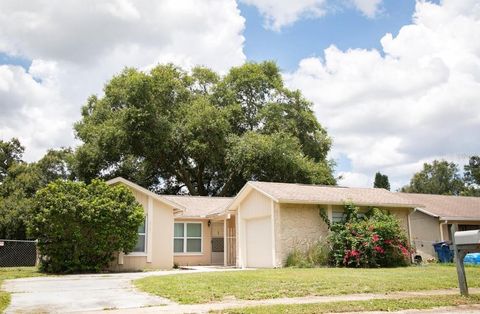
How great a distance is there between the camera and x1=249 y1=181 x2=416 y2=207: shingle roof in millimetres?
21141

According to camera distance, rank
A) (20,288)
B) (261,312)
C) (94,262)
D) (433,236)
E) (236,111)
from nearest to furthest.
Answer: (261,312), (20,288), (94,262), (433,236), (236,111)

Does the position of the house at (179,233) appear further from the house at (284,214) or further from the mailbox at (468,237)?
the mailbox at (468,237)

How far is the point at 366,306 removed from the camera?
8.58 m

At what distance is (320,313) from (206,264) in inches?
768

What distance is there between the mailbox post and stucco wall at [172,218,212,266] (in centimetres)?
1822

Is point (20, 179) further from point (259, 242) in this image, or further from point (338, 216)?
point (338, 216)

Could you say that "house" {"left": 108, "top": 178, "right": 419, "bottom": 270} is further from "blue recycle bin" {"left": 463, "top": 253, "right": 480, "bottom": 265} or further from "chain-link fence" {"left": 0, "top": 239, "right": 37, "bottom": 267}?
"chain-link fence" {"left": 0, "top": 239, "right": 37, "bottom": 267}

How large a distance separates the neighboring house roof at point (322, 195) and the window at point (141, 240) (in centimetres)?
464

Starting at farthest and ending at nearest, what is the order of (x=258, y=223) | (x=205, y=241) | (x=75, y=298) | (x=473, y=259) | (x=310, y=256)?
1. (x=205, y=241)
2. (x=258, y=223)
3. (x=310, y=256)
4. (x=473, y=259)
5. (x=75, y=298)

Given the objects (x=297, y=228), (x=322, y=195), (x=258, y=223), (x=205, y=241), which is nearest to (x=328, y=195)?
(x=322, y=195)

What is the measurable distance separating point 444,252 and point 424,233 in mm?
2765

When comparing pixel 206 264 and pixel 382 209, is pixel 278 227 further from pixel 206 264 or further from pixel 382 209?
pixel 206 264

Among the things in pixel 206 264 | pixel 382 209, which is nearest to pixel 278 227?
pixel 382 209

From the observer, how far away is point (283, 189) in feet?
74.1
